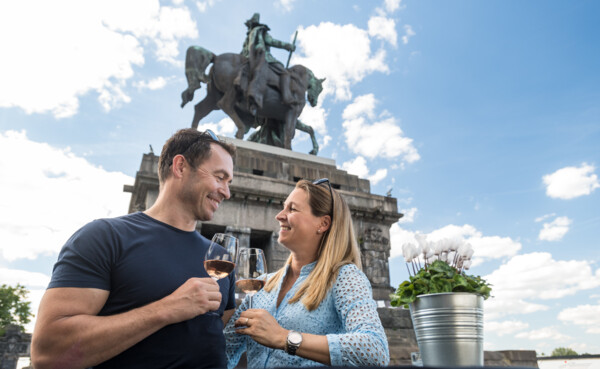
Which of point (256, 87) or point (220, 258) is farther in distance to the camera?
point (256, 87)

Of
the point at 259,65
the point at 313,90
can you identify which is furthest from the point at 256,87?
the point at 313,90

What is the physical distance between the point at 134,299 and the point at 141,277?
107mm

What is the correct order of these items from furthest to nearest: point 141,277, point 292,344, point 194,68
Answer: point 194,68 → point 141,277 → point 292,344

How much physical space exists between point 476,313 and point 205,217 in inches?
88.0

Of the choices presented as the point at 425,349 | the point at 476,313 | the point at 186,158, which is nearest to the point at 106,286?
the point at 186,158

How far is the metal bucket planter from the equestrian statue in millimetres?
11980

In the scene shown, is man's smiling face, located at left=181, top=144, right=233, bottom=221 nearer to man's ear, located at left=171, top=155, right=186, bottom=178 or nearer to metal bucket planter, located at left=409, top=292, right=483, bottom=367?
man's ear, located at left=171, top=155, right=186, bottom=178

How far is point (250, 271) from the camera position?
2.33m

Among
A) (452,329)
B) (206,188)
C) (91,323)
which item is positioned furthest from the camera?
(452,329)

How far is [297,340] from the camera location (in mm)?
1958

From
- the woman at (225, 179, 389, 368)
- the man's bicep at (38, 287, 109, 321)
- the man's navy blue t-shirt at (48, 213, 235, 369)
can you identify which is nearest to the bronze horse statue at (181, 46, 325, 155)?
the woman at (225, 179, 389, 368)

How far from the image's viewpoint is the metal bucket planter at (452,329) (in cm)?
316

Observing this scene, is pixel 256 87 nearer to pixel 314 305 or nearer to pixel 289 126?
pixel 289 126

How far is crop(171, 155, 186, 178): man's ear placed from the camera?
2.59 meters
